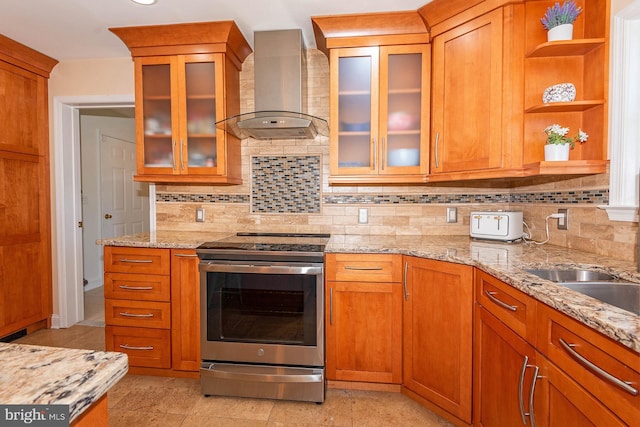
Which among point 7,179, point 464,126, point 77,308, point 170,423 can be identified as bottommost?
point 170,423

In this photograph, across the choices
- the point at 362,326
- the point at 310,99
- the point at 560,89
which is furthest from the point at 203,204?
the point at 560,89

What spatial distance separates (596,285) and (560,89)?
3.36ft

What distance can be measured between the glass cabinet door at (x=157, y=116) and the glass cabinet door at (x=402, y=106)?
60.9 inches

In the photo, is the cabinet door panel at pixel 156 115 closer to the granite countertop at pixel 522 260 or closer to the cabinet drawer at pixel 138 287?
the granite countertop at pixel 522 260

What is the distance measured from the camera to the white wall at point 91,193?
393cm

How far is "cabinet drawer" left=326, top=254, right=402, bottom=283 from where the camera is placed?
193 centimetres

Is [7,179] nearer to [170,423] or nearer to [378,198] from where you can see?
[170,423]

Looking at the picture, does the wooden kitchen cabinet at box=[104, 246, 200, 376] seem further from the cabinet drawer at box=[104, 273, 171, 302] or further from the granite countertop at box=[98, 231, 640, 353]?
the granite countertop at box=[98, 231, 640, 353]

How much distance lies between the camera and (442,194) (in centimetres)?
250

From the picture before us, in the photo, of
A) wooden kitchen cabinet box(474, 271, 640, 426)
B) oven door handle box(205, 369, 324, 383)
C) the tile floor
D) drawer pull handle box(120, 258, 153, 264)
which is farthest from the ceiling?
the tile floor

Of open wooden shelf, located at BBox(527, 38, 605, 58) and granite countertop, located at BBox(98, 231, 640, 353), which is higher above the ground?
open wooden shelf, located at BBox(527, 38, 605, 58)

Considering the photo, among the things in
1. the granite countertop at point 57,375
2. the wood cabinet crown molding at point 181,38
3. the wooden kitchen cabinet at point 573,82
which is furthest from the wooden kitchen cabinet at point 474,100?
the granite countertop at point 57,375

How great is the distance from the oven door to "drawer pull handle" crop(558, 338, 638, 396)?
1.19 meters

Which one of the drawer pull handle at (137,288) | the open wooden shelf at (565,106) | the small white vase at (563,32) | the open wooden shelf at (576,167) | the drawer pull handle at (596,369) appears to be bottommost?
the drawer pull handle at (137,288)
